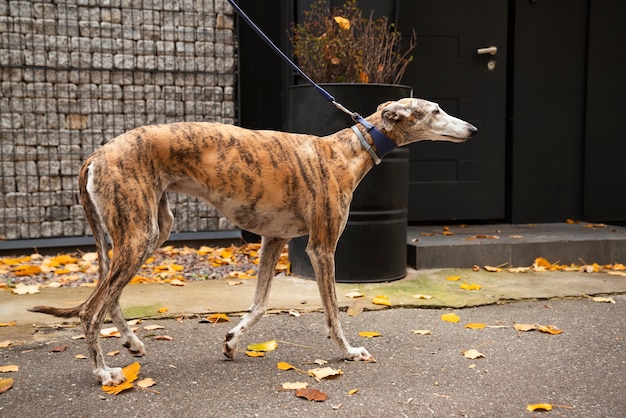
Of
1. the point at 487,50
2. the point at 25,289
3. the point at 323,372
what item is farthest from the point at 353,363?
the point at 487,50

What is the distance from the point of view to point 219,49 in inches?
272

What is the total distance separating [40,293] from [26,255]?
166 cm

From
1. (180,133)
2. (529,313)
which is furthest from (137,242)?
(529,313)

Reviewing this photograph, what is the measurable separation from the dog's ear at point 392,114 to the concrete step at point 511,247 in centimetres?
239

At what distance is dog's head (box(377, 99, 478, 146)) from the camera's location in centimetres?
356

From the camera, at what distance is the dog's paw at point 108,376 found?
3080 millimetres

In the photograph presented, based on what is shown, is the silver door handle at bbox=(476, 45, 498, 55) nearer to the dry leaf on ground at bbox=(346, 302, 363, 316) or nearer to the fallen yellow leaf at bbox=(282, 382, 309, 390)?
the dry leaf on ground at bbox=(346, 302, 363, 316)

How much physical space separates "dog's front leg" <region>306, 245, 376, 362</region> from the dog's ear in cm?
75

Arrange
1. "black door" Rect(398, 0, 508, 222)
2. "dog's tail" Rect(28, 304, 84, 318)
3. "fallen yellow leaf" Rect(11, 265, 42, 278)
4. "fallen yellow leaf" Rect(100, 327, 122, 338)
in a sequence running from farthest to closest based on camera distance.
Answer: "black door" Rect(398, 0, 508, 222) < "fallen yellow leaf" Rect(11, 265, 42, 278) < "fallen yellow leaf" Rect(100, 327, 122, 338) < "dog's tail" Rect(28, 304, 84, 318)

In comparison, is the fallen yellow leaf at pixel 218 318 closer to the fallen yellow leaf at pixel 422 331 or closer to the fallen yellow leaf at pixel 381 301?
the fallen yellow leaf at pixel 381 301

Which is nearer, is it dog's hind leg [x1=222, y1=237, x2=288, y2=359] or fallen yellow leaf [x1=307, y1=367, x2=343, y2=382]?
fallen yellow leaf [x1=307, y1=367, x2=343, y2=382]

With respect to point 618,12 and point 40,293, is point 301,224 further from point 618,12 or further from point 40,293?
point 618,12

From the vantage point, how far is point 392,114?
354 centimetres

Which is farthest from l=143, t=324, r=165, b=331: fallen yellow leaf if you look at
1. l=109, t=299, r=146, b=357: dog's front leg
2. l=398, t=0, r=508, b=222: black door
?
l=398, t=0, r=508, b=222: black door
